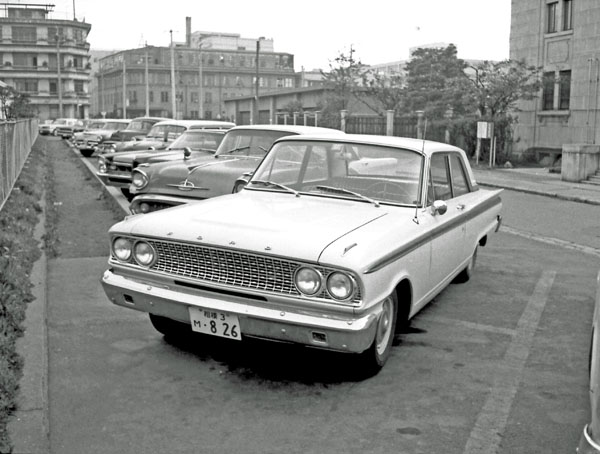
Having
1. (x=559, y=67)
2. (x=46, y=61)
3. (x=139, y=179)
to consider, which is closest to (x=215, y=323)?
(x=139, y=179)

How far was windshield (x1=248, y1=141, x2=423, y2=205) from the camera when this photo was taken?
592 centimetres

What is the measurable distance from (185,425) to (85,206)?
1047 centimetres

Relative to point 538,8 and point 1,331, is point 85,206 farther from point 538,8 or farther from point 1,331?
point 538,8

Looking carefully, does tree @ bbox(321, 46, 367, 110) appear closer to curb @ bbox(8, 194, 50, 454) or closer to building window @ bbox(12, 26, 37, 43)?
curb @ bbox(8, 194, 50, 454)

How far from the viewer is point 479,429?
168 inches

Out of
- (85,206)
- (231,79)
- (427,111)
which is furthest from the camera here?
(231,79)

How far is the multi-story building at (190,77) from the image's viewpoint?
10399 cm

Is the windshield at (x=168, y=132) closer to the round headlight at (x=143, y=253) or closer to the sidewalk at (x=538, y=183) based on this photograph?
the sidewalk at (x=538, y=183)

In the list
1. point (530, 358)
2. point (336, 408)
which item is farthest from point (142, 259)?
point (530, 358)

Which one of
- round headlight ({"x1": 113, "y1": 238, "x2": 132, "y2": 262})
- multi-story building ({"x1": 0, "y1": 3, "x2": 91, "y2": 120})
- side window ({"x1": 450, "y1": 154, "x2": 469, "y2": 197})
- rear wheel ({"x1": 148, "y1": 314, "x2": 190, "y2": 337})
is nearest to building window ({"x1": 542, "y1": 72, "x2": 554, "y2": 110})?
side window ({"x1": 450, "y1": 154, "x2": 469, "y2": 197})

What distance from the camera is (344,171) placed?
625 cm

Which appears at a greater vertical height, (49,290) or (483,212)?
(483,212)

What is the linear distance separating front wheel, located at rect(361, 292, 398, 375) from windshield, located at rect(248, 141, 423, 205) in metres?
1.02

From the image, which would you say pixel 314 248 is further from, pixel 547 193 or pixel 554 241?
pixel 547 193
